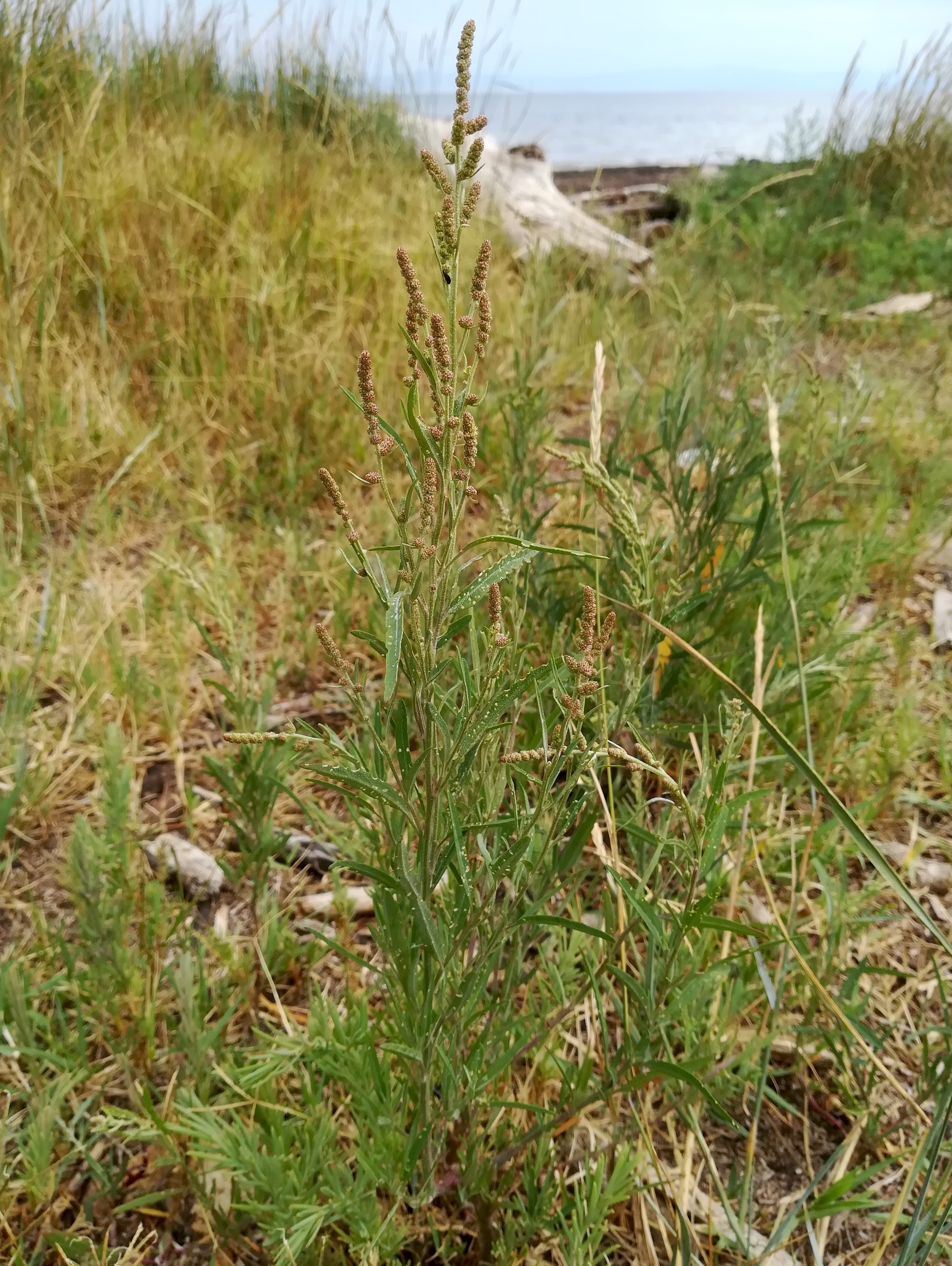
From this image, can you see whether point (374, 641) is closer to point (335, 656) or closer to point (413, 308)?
point (335, 656)

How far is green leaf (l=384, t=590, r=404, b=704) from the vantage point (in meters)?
0.66

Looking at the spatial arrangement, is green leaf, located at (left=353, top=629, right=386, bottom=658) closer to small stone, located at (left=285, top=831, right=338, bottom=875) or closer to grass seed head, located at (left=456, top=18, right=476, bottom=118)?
grass seed head, located at (left=456, top=18, right=476, bottom=118)

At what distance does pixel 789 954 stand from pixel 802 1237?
1.25 ft

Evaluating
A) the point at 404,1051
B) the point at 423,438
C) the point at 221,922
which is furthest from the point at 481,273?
the point at 221,922

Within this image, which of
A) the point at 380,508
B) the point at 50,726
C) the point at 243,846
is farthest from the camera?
the point at 380,508

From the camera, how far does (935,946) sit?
168 cm

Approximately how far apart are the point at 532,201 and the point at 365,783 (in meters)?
6.30

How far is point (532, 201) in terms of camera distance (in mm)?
6117

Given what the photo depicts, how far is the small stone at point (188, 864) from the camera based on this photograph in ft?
5.38

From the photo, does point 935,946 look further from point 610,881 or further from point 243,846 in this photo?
point 243,846

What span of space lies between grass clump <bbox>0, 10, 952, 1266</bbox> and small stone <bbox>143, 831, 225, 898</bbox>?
3 centimetres

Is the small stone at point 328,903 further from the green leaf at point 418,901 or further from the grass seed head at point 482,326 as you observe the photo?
the grass seed head at point 482,326

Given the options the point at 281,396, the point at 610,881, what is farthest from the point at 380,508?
the point at 610,881

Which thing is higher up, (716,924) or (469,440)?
(469,440)
